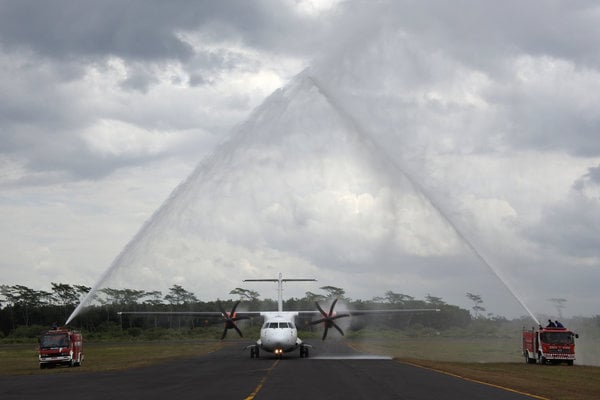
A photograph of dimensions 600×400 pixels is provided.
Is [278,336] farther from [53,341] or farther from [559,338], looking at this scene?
[559,338]

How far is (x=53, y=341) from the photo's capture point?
46.6 metres

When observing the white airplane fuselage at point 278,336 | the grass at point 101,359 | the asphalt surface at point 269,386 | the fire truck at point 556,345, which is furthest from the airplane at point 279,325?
the fire truck at point 556,345

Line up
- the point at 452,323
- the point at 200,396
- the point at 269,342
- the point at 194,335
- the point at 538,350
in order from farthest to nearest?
the point at 452,323 < the point at 194,335 < the point at 269,342 < the point at 538,350 < the point at 200,396

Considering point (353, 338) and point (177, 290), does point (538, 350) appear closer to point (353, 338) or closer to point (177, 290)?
point (353, 338)

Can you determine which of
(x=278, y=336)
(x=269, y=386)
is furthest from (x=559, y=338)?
(x=269, y=386)

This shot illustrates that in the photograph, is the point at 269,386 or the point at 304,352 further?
the point at 304,352

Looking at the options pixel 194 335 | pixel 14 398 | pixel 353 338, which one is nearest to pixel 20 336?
pixel 194 335

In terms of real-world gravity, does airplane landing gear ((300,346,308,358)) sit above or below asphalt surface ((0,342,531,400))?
below

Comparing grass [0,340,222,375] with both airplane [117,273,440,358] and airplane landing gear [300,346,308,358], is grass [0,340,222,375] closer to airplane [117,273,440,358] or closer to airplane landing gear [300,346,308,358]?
airplane [117,273,440,358]

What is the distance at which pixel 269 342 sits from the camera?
49.9 meters

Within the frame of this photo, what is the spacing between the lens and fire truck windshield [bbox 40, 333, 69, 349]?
46438 millimetres

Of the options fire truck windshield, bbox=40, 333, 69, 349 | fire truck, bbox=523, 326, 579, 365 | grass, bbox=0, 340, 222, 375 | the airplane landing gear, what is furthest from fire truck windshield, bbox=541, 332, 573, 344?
fire truck windshield, bbox=40, 333, 69, 349

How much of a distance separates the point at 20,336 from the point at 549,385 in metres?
101

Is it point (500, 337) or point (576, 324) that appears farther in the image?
point (500, 337)
